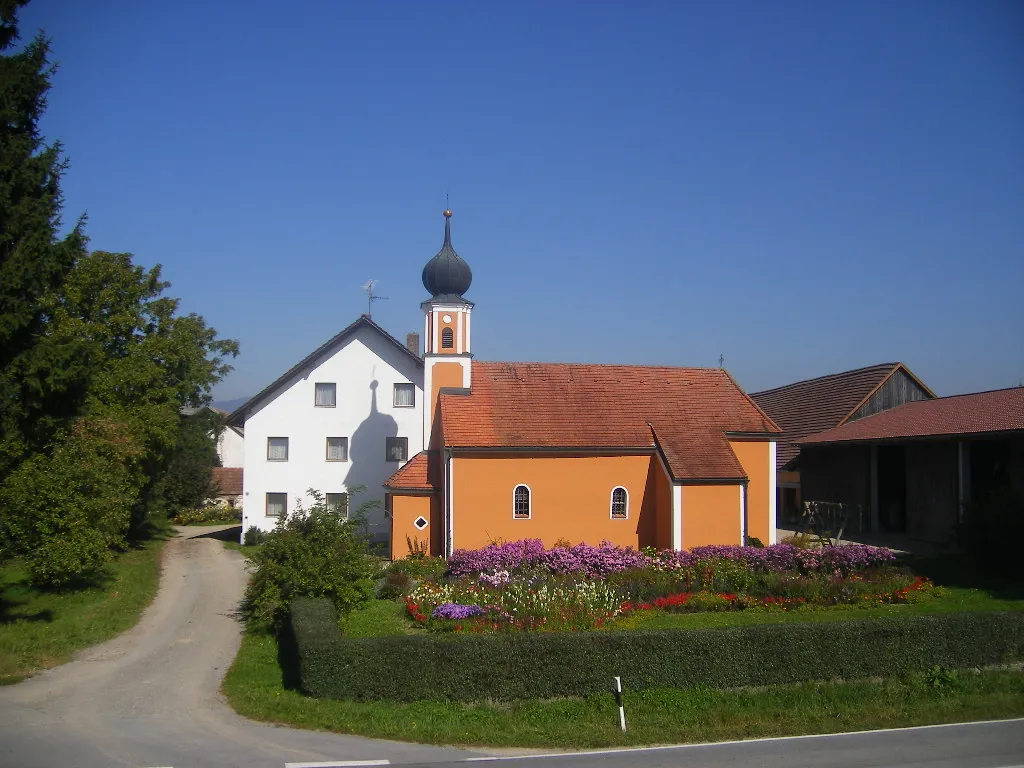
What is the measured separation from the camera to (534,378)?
31.0 meters

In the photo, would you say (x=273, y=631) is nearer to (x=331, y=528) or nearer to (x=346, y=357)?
(x=331, y=528)

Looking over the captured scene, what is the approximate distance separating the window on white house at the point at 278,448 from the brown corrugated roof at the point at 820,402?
2199 cm

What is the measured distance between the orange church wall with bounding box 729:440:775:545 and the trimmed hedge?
12.9 metres

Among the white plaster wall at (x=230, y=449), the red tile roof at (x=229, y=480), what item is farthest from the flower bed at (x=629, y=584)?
the white plaster wall at (x=230, y=449)

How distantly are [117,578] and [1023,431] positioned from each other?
2666 cm

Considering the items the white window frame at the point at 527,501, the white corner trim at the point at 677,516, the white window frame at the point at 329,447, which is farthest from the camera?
the white window frame at the point at 329,447

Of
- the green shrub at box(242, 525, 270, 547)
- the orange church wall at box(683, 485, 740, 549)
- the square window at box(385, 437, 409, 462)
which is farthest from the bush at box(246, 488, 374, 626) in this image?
the square window at box(385, 437, 409, 462)

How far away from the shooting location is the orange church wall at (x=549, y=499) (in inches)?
1097

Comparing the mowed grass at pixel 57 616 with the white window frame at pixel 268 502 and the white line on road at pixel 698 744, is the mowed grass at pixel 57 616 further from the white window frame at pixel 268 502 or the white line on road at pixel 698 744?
the white line on road at pixel 698 744

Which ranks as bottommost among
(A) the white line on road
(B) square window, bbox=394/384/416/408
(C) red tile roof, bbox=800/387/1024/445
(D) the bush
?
(A) the white line on road

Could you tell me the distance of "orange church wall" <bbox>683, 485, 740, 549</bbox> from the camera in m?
27.1

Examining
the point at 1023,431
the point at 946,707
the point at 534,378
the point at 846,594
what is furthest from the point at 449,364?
the point at 946,707

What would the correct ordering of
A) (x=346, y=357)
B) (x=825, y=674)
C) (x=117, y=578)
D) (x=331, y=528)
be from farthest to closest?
(x=346, y=357), (x=117, y=578), (x=331, y=528), (x=825, y=674)

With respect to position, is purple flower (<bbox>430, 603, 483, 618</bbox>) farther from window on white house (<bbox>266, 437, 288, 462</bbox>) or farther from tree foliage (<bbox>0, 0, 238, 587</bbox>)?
window on white house (<bbox>266, 437, 288, 462</bbox>)
